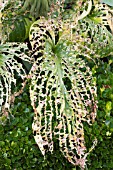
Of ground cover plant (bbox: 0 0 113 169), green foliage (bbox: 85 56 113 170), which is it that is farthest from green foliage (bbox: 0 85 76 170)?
green foliage (bbox: 85 56 113 170)

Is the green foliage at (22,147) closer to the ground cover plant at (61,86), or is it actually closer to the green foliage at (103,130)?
the ground cover plant at (61,86)

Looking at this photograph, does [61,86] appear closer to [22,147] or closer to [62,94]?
[62,94]

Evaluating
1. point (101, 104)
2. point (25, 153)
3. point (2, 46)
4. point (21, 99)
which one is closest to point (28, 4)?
point (2, 46)

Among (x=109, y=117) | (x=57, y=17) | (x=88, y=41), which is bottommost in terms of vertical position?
(x=109, y=117)

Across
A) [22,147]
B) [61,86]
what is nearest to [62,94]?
[61,86]

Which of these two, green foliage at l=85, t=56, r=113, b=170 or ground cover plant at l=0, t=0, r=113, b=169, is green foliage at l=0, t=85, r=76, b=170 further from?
green foliage at l=85, t=56, r=113, b=170

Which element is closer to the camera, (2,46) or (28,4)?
(2,46)

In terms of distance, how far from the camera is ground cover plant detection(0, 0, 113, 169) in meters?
1.50

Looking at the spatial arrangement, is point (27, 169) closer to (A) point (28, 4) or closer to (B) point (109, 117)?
(B) point (109, 117)

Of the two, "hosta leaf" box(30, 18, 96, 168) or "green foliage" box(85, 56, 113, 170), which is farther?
"green foliage" box(85, 56, 113, 170)

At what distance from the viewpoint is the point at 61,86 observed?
1524mm

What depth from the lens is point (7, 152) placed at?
161cm

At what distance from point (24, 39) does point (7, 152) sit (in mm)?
570

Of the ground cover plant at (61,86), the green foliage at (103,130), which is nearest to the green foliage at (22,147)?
the ground cover plant at (61,86)
